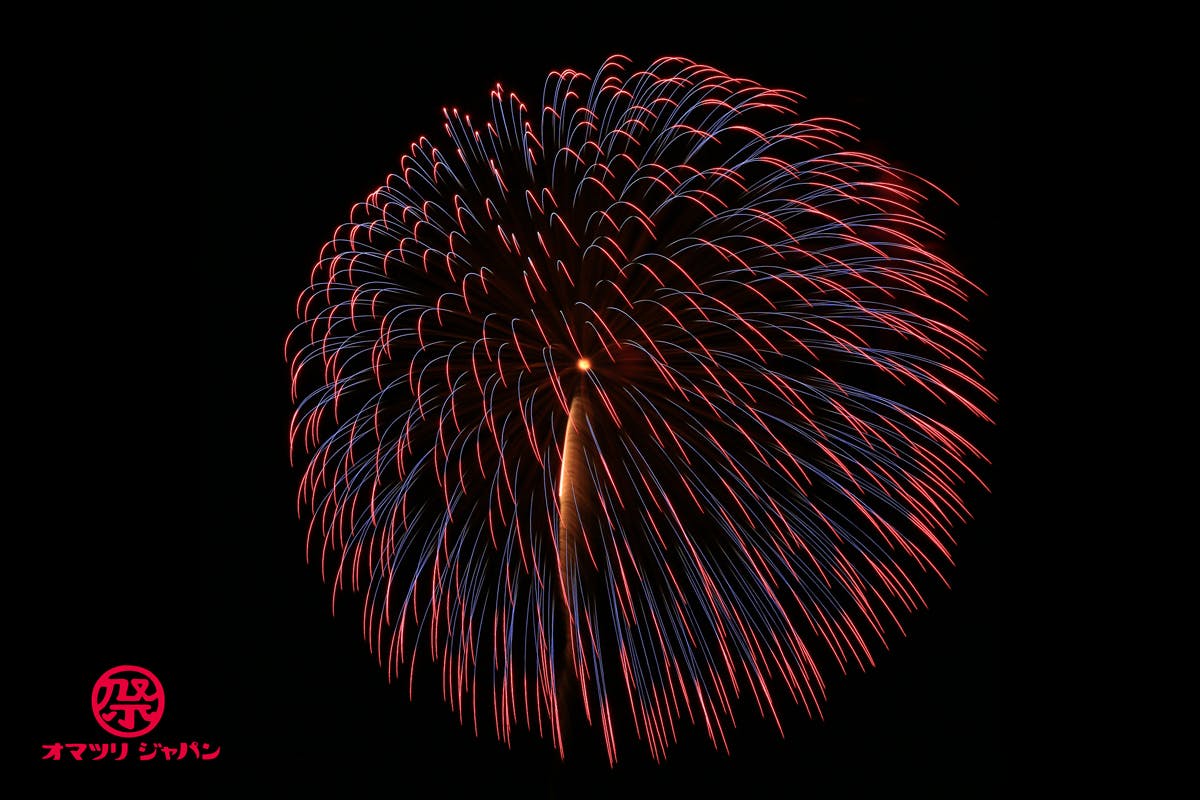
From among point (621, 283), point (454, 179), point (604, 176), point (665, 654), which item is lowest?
point (665, 654)

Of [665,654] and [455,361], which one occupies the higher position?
[455,361]

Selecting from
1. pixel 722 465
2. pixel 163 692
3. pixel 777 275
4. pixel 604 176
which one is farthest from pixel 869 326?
pixel 163 692

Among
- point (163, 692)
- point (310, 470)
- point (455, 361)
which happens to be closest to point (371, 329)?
point (455, 361)

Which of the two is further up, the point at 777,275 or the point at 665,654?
the point at 777,275

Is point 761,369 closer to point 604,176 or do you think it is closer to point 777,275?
point 777,275

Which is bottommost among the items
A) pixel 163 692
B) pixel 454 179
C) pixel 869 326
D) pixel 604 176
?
pixel 163 692

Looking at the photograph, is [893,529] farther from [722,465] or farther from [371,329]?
[371,329]

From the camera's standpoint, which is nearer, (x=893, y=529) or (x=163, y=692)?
(x=893, y=529)

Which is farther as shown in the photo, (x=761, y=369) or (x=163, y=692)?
(x=163, y=692)
